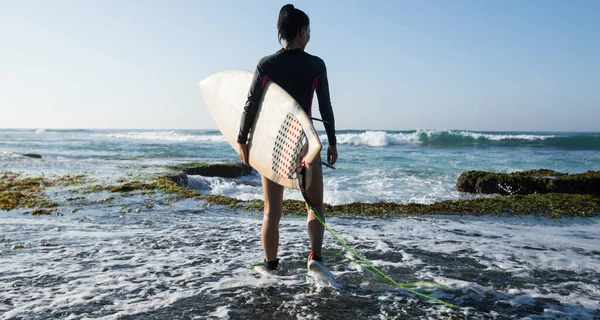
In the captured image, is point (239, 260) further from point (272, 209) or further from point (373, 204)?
point (373, 204)

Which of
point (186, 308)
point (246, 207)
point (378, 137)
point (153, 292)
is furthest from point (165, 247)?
point (378, 137)

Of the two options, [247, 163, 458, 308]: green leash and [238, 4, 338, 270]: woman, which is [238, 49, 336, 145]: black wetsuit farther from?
[247, 163, 458, 308]: green leash

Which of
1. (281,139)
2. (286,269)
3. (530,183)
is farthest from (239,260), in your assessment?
(530,183)

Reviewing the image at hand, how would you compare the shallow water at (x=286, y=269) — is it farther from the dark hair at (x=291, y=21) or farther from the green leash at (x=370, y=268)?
the dark hair at (x=291, y=21)

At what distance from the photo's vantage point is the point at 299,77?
3.18 m

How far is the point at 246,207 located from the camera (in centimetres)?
657

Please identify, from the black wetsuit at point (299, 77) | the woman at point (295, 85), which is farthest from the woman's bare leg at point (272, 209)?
the black wetsuit at point (299, 77)

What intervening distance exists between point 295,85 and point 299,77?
7 centimetres

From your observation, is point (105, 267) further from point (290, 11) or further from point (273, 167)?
point (290, 11)

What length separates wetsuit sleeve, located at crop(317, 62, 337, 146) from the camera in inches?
124

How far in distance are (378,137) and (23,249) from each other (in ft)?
112

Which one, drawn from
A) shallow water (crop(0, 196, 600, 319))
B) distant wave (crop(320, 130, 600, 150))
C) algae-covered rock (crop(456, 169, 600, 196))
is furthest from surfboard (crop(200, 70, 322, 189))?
distant wave (crop(320, 130, 600, 150))

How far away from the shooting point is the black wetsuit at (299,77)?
3.13m

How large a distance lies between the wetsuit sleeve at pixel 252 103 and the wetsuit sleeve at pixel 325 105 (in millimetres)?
453
